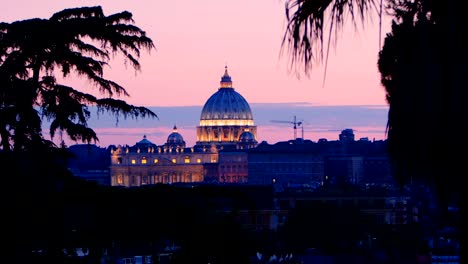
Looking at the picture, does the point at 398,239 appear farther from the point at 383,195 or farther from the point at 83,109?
the point at 383,195

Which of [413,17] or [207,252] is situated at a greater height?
[413,17]

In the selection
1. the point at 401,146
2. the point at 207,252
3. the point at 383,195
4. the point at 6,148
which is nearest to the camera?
the point at 401,146

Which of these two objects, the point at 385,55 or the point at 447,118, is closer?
the point at 447,118

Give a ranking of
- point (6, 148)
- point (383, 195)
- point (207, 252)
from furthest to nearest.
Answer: point (383, 195) → point (6, 148) → point (207, 252)

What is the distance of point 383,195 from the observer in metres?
146

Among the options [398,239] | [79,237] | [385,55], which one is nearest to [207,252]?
[79,237]

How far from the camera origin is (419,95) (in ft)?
18.2

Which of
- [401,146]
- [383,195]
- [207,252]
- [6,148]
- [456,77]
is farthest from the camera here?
[383,195]

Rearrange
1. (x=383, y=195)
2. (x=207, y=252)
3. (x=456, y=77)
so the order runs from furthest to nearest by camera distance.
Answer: (x=383, y=195)
(x=207, y=252)
(x=456, y=77)

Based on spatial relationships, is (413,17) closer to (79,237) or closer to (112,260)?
(79,237)

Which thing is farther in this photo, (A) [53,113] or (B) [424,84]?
(A) [53,113]

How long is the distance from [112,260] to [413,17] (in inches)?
100

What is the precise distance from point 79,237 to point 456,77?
84.4 inches

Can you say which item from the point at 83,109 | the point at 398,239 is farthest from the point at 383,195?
the point at 83,109
